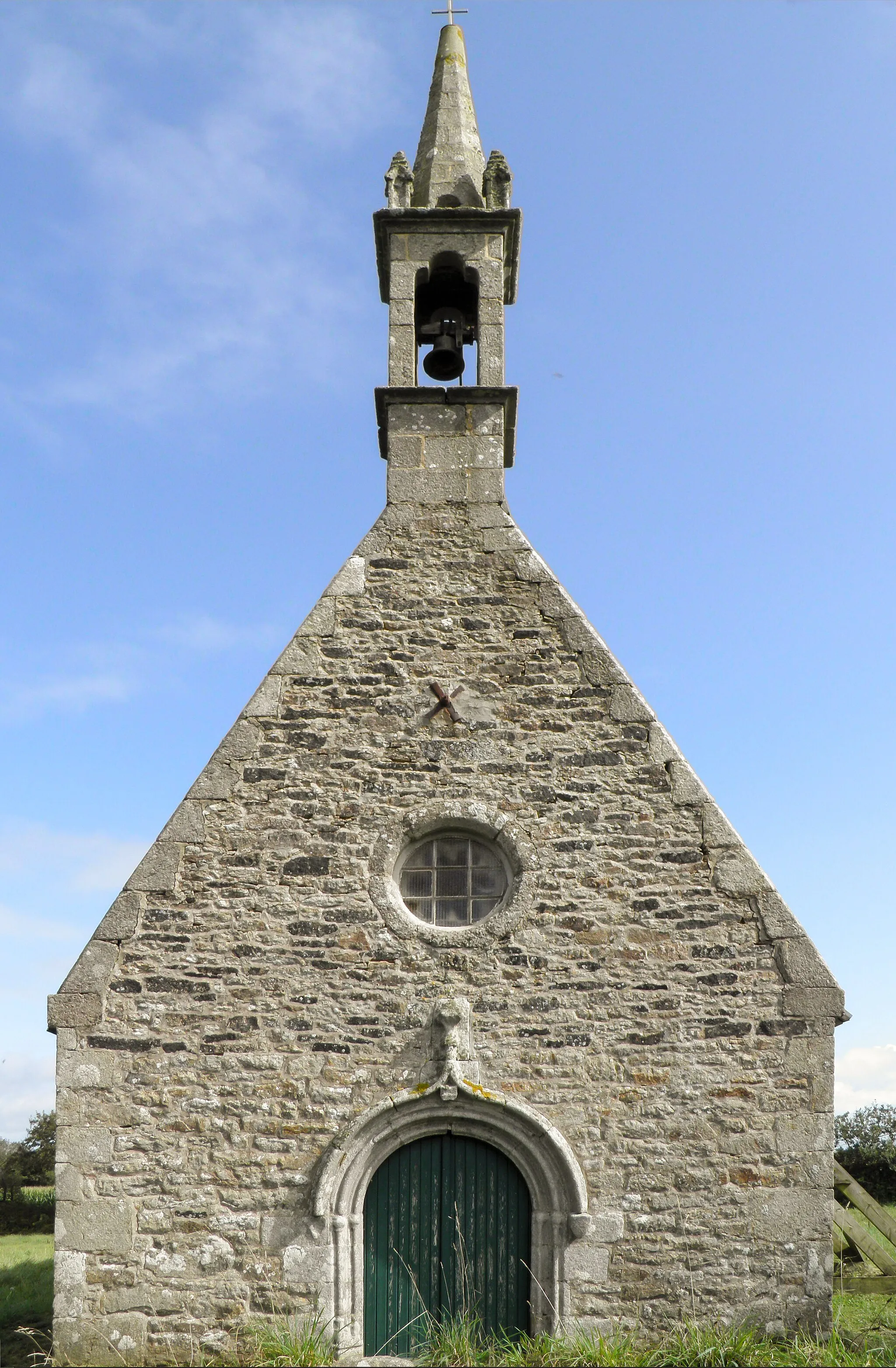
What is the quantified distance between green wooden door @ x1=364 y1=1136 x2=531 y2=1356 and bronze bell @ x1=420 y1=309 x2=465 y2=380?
21.4 ft

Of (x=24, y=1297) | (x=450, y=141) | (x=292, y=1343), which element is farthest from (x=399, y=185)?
(x=24, y=1297)

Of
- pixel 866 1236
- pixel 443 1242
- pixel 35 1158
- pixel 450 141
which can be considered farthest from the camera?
pixel 35 1158

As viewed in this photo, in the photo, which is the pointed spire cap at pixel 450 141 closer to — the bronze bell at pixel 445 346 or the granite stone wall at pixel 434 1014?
the bronze bell at pixel 445 346

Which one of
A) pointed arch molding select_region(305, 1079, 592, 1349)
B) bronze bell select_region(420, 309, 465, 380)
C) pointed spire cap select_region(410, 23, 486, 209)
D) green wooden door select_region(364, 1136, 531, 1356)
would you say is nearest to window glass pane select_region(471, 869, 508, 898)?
pointed arch molding select_region(305, 1079, 592, 1349)

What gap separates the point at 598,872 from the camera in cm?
801

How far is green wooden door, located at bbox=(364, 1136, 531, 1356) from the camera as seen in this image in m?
7.43

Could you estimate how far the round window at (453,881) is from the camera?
26.8ft

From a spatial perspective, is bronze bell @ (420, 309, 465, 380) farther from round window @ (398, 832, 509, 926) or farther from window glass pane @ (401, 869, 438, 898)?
window glass pane @ (401, 869, 438, 898)

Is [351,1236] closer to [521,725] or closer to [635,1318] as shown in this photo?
[635,1318]

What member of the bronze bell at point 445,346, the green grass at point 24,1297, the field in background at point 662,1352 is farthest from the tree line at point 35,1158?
the bronze bell at point 445,346

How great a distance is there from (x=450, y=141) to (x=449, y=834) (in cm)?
659

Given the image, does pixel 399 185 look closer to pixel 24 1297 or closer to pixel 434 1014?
pixel 434 1014

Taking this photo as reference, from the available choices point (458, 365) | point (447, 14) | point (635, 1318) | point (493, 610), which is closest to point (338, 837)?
point (493, 610)

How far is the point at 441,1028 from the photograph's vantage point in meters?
7.64
